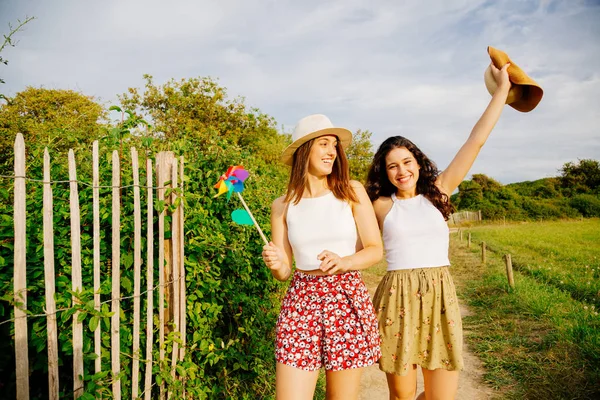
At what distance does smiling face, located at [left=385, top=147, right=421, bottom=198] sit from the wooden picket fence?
52.9 inches

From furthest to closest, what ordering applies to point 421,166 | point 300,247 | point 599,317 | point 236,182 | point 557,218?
point 557,218, point 599,317, point 421,166, point 236,182, point 300,247

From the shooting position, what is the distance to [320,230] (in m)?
2.22

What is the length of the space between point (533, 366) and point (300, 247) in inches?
130

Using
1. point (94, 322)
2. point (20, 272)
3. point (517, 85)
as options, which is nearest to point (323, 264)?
point (94, 322)

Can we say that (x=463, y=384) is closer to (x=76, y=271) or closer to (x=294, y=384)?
(x=294, y=384)

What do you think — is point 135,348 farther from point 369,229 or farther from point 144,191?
point 369,229

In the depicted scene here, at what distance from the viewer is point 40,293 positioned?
81.0 inches

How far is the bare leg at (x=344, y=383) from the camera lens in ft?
6.68

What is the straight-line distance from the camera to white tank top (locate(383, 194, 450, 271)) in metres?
2.49

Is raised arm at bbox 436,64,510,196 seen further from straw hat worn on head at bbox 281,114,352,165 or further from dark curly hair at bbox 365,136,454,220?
straw hat worn on head at bbox 281,114,352,165

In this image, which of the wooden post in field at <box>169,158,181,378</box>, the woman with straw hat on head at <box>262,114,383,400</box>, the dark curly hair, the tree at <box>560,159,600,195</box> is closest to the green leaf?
the wooden post in field at <box>169,158,181,378</box>

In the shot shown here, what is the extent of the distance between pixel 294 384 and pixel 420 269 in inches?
39.4

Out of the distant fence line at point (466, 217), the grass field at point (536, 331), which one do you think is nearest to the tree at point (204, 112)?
the grass field at point (536, 331)

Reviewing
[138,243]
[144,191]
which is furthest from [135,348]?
[144,191]
